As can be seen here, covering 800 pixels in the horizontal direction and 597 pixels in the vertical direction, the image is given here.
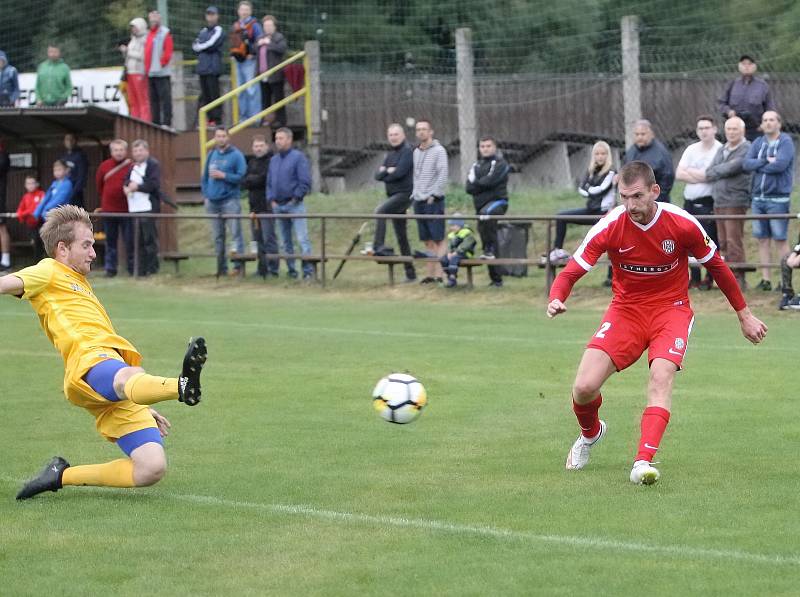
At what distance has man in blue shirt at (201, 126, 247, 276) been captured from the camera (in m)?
18.8

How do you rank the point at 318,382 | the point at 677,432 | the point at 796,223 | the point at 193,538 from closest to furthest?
the point at 193,538 < the point at 677,432 < the point at 318,382 < the point at 796,223

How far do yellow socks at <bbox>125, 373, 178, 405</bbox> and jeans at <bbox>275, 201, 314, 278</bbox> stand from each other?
11.7 meters

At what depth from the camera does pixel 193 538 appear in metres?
6.01

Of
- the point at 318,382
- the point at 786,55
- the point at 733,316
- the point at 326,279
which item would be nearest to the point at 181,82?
the point at 326,279

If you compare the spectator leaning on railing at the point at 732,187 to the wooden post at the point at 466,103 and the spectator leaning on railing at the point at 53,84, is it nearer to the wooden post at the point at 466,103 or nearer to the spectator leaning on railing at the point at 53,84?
the wooden post at the point at 466,103

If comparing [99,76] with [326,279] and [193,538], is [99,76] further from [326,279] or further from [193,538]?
[193,538]

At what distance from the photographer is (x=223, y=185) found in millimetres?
19109

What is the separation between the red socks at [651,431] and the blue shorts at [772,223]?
870cm

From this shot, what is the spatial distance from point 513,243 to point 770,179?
3.77 m

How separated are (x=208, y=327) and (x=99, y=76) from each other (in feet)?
36.5

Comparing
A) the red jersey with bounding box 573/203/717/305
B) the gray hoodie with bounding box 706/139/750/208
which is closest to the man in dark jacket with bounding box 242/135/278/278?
the gray hoodie with bounding box 706/139/750/208

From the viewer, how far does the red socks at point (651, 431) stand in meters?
Result: 6.87

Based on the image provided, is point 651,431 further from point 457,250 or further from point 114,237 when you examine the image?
point 114,237

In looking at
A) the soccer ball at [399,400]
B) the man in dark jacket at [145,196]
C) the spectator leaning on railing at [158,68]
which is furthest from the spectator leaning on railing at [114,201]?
the soccer ball at [399,400]
